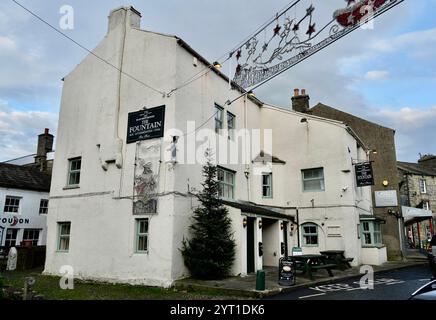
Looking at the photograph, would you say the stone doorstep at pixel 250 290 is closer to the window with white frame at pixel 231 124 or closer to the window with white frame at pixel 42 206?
the window with white frame at pixel 231 124

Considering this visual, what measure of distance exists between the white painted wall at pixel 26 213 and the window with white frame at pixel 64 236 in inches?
381

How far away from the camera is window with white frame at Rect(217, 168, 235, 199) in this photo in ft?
55.2

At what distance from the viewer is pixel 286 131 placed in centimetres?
2173

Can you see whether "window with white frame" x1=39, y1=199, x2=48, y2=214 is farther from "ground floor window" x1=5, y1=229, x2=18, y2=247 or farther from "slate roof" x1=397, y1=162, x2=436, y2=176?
"slate roof" x1=397, y1=162, x2=436, y2=176

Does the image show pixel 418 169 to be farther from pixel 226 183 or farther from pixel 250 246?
pixel 250 246

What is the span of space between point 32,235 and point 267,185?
58.7 feet

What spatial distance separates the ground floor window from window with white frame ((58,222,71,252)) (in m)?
10.1

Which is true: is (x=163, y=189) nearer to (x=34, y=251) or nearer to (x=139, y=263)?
(x=139, y=263)

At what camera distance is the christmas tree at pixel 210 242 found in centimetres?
1301

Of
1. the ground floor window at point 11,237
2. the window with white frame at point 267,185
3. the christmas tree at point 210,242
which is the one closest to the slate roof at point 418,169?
the window with white frame at point 267,185

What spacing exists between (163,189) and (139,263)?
3.03 meters

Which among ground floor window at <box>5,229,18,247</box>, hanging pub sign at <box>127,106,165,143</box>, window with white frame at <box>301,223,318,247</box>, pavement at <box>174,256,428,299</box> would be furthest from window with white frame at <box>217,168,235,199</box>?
ground floor window at <box>5,229,18,247</box>

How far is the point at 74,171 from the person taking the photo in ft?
55.5
